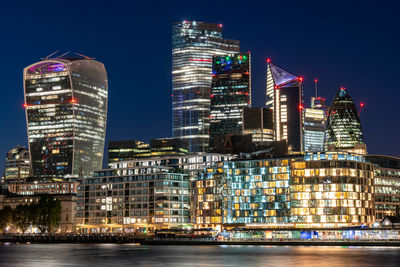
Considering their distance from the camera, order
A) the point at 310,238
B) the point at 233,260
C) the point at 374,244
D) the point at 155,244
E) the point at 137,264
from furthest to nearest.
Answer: the point at 155,244 < the point at 310,238 < the point at 374,244 < the point at 233,260 < the point at 137,264

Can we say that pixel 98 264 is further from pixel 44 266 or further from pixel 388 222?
pixel 388 222

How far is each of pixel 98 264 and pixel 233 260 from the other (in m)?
24.7

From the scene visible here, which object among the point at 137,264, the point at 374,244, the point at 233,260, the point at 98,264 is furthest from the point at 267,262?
the point at 374,244

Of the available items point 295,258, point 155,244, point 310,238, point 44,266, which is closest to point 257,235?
point 310,238

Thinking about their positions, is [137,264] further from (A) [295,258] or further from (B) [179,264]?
(A) [295,258]

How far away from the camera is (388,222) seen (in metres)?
181

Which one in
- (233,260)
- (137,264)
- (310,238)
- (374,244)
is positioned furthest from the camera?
(310,238)

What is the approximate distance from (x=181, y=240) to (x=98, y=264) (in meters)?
97.1

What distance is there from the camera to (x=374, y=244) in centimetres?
16475

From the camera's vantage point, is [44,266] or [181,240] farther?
[181,240]

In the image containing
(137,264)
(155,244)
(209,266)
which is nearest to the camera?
(209,266)

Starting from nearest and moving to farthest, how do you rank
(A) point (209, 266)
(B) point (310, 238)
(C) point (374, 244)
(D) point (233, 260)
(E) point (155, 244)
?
(A) point (209, 266) < (D) point (233, 260) < (C) point (374, 244) < (B) point (310, 238) < (E) point (155, 244)

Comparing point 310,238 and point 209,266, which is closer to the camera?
point 209,266

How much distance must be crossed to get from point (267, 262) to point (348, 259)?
1577 centimetres
